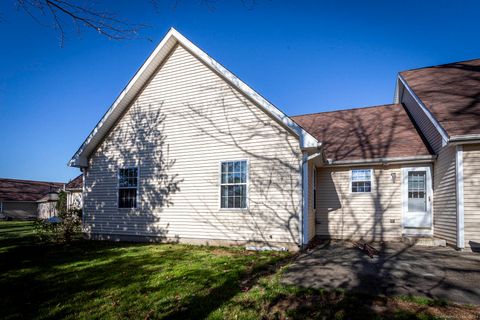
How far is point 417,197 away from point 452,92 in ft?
13.6

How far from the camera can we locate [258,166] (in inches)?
380

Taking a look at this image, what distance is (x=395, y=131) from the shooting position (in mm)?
12688

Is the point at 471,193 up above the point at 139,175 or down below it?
below

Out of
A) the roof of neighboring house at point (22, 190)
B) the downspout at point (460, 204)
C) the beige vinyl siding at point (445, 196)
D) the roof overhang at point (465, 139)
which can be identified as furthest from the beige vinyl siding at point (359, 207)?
the roof of neighboring house at point (22, 190)

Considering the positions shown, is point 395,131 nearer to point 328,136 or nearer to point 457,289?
point 328,136

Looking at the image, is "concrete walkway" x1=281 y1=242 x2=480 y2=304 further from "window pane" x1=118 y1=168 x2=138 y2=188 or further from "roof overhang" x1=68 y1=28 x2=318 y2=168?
"window pane" x1=118 y1=168 x2=138 y2=188

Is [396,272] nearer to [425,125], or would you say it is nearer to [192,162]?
[192,162]

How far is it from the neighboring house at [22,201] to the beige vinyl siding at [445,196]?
42.1 metres

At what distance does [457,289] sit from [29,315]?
7264mm

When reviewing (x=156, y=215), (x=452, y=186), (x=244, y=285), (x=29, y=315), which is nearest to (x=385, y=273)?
(x=244, y=285)

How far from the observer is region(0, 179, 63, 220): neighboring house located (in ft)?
128

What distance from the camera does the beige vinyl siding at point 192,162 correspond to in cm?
937

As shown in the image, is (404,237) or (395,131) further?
(395,131)

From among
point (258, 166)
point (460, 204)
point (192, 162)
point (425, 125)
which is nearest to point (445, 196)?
point (460, 204)
